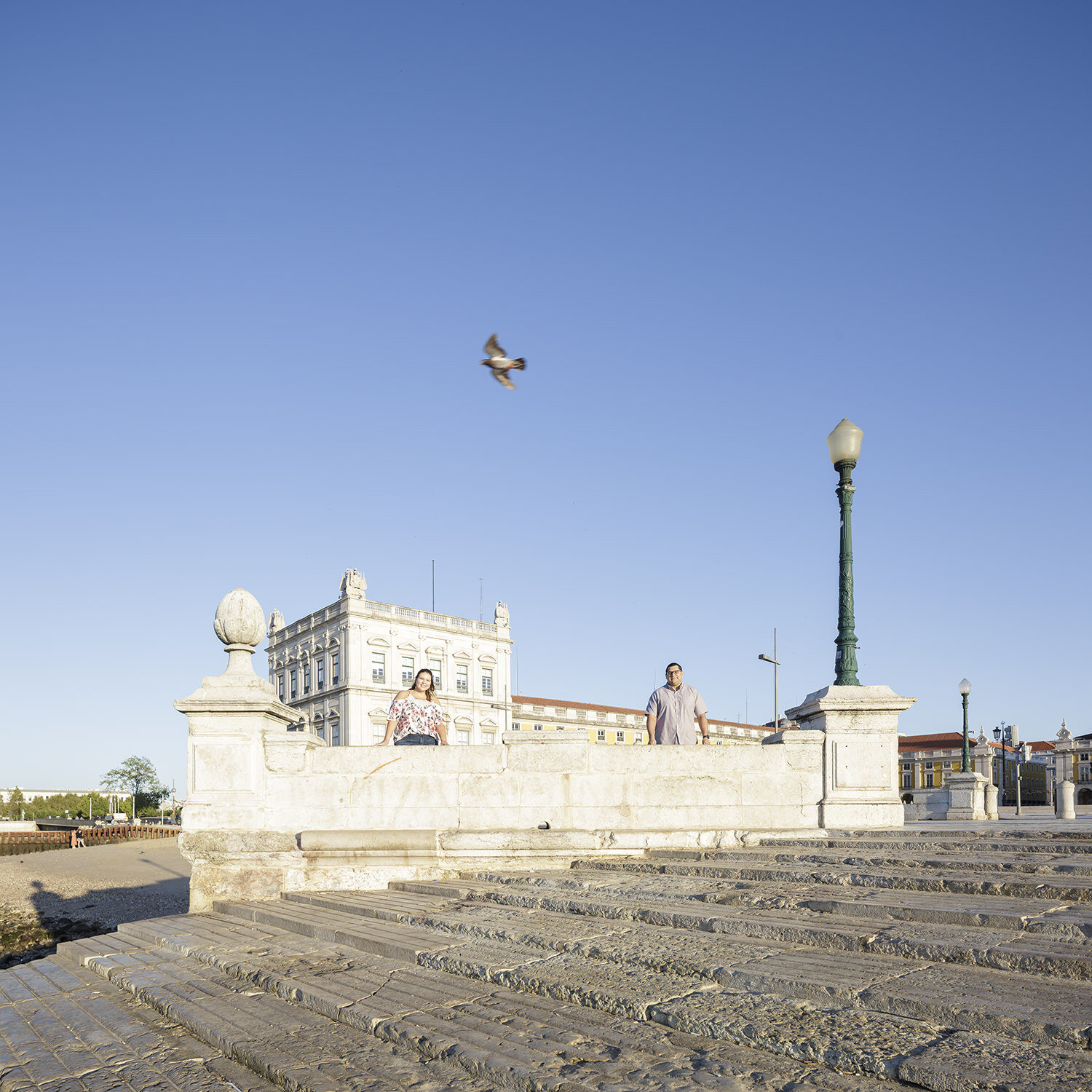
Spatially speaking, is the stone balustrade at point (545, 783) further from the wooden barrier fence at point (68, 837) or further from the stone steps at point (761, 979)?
the wooden barrier fence at point (68, 837)

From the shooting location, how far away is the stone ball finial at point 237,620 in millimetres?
8469

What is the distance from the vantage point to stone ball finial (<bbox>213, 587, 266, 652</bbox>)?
27.8ft

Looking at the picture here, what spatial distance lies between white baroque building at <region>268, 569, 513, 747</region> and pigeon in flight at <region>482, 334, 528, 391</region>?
54.3 m

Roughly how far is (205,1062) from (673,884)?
3263 mm

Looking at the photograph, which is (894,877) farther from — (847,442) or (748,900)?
(847,442)

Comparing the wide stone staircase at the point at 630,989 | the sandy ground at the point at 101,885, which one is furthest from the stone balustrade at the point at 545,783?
the sandy ground at the point at 101,885

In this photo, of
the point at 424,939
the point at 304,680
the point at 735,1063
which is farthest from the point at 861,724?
the point at 304,680

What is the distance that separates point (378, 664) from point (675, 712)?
58.2 meters

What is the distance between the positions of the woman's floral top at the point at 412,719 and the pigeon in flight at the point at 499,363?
326cm

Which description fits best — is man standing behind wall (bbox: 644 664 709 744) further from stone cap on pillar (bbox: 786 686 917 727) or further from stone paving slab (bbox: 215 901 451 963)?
stone paving slab (bbox: 215 901 451 963)

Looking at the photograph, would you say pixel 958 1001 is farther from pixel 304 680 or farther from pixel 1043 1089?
pixel 304 680

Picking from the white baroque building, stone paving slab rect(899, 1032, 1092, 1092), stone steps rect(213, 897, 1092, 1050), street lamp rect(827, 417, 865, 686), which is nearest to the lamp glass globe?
street lamp rect(827, 417, 865, 686)

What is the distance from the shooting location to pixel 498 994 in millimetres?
4215

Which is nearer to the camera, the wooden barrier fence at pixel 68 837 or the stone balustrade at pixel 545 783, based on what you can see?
the stone balustrade at pixel 545 783
